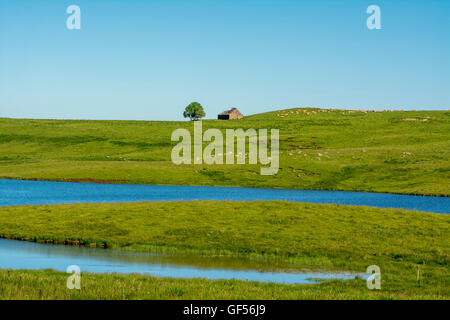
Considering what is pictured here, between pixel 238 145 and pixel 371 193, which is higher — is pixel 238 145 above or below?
above

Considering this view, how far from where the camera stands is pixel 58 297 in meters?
19.6

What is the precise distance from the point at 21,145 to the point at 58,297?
5942 inches

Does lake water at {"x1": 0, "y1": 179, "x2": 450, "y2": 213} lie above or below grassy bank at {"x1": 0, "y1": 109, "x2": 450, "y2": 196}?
below

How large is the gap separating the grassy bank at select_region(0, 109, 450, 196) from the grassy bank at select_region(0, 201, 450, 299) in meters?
52.0

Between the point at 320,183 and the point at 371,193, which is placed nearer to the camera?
the point at 371,193

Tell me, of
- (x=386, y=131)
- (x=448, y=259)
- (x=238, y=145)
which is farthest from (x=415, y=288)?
(x=386, y=131)

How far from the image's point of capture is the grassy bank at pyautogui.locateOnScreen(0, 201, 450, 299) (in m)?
30.7

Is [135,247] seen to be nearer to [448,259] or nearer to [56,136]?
[448,259]

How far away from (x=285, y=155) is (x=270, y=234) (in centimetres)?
8478
